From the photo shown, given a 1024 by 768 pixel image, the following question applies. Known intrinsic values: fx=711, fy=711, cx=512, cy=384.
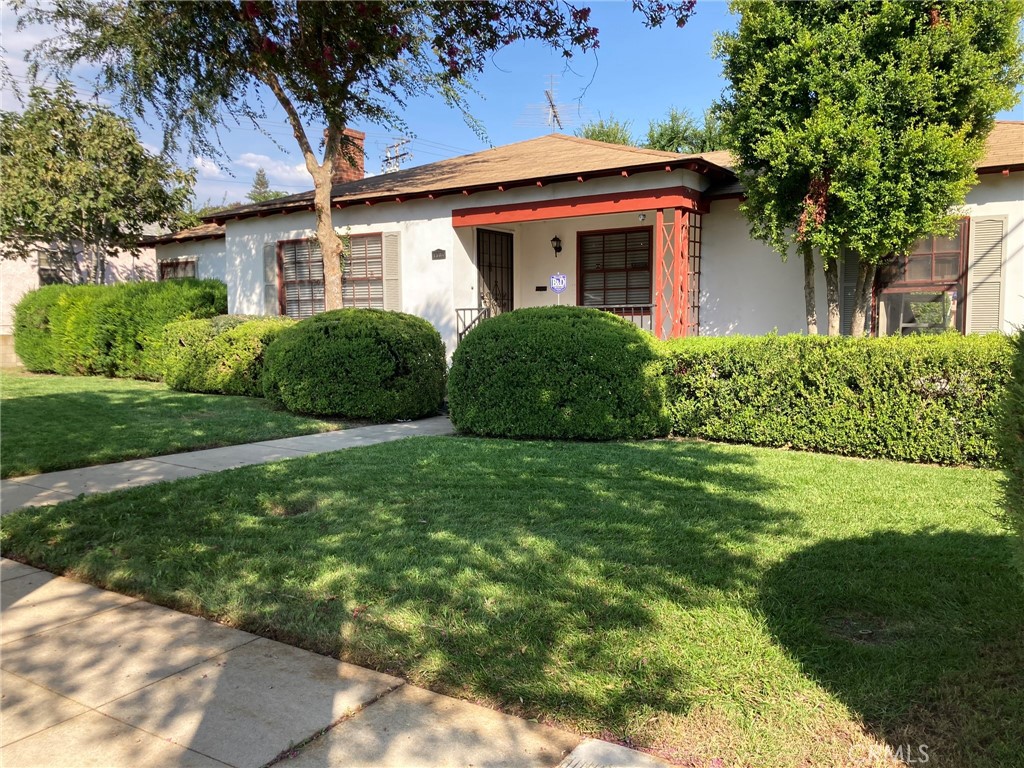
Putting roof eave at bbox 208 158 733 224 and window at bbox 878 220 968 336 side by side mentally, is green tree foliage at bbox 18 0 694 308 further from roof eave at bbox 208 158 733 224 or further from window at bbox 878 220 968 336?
window at bbox 878 220 968 336

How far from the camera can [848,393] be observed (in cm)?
742

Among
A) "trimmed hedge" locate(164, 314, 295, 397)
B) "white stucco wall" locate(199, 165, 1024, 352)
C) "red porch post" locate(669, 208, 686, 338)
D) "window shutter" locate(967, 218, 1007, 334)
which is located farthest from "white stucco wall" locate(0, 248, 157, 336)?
"window shutter" locate(967, 218, 1007, 334)

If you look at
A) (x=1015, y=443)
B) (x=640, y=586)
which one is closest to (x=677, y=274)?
(x=640, y=586)

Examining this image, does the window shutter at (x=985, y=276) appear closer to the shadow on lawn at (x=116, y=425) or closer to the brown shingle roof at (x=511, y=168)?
the brown shingle roof at (x=511, y=168)

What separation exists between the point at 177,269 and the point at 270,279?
562cm

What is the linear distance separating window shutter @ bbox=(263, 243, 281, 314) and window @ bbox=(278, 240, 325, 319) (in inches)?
5.4

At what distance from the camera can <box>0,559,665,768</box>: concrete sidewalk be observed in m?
2.55

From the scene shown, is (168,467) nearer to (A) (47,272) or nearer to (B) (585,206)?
(B) (585,206)

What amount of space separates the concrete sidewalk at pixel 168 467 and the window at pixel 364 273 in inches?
229

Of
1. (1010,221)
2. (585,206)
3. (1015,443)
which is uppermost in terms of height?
(585,206)

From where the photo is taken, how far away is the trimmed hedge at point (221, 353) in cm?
1239

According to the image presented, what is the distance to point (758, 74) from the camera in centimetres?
902

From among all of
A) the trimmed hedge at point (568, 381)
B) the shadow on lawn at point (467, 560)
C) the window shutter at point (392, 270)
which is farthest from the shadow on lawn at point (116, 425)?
the window shutter at point (392, 270)

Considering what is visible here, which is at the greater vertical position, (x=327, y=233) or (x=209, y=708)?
(x=327, y=233)
